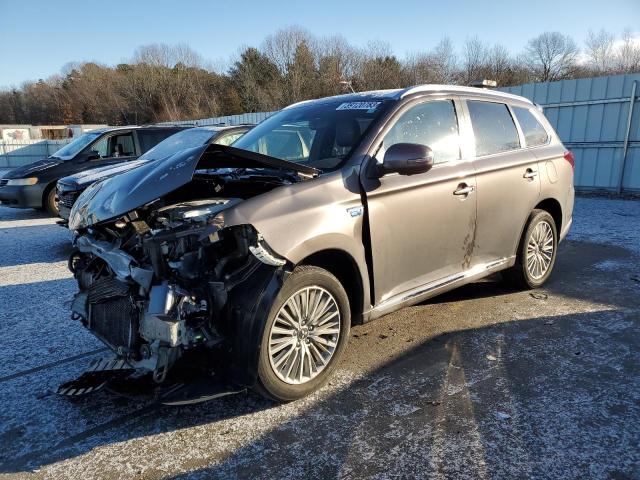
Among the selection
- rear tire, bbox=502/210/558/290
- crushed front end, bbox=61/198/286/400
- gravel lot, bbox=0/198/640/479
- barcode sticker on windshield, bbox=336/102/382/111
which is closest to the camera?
gravel lot, bbox=0/198/640/479

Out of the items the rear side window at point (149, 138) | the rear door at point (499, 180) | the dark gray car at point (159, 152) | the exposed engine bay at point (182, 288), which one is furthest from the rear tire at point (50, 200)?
the rear door at point (499, 180)

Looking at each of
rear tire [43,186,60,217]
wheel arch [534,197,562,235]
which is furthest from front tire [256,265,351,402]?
rear tire [43,186,60,217]

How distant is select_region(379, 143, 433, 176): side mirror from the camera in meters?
3.08

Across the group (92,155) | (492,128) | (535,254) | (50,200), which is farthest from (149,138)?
Result: (535,254)

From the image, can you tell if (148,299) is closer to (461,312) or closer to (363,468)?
(363,468)

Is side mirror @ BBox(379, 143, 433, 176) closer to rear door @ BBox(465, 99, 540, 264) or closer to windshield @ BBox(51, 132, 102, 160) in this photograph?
rear door @ BBox(465, 99, 540, 264)

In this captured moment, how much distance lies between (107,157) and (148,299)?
835 cm

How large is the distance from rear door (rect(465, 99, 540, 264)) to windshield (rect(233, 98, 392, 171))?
1091 millimetres

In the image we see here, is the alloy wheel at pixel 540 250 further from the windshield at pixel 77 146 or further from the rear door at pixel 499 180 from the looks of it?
the windshield at pixel 77 146

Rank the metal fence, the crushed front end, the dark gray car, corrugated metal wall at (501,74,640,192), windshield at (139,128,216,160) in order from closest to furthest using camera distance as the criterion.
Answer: the crushed front end
the dark gray car
windshield at (139,128,216,160)
corrugated metal wall at (501,74,640,192)
the metal fence

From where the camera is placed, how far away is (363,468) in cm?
234

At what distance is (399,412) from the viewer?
281 centimetres

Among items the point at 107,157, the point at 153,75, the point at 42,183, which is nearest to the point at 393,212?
the point at 107,157

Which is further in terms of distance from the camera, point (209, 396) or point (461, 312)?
point (461, 312)
